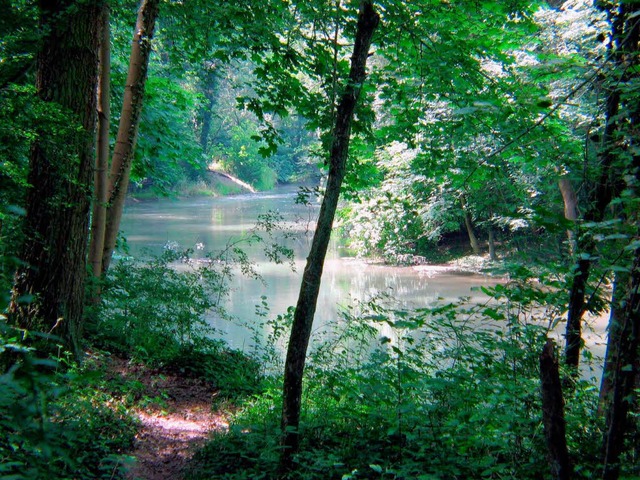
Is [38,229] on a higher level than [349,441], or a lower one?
higher

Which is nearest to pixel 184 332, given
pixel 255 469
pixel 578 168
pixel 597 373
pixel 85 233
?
pixel 85 233

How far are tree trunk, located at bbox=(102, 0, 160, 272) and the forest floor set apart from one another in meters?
2.09

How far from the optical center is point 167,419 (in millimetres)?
5230

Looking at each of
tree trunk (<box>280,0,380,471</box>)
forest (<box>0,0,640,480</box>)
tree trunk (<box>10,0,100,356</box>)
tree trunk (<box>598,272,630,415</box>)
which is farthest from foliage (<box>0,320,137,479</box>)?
tree trunk (<box>598,272,630,415</box>)

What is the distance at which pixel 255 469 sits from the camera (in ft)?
11.9

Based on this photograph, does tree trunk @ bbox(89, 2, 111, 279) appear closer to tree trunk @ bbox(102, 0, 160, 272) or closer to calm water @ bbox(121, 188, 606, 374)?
tree trunk @ bbox(102, 0, 160, 272)

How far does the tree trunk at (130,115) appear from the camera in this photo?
22.0 ft

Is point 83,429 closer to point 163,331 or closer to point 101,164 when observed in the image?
point 163,331

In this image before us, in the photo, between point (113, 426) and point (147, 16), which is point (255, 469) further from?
point (147, 16)

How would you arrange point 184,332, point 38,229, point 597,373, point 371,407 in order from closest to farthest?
point 371,407 < point 38,229 < point 184,332 < point 597,373

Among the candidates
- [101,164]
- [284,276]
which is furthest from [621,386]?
[284,276]

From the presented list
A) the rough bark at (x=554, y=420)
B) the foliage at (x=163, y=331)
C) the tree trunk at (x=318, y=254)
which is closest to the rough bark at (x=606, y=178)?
the rough bark at (x=554, y=420)

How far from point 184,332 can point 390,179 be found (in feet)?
31.9

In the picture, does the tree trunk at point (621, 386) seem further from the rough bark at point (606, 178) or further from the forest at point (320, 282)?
the rough bark at point (606, 178)
